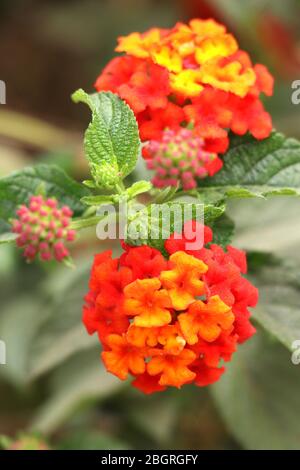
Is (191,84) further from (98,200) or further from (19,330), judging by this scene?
A: (19,330)

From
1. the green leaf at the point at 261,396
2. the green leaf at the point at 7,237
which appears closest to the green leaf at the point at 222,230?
the green leaf at the point at 7,237

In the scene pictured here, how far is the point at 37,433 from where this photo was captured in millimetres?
1385

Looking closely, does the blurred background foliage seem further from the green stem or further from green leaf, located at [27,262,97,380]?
the green stem

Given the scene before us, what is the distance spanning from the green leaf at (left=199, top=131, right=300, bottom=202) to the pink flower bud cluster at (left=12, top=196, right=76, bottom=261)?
208 millimetres

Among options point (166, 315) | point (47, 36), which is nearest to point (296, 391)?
point (166, 315)

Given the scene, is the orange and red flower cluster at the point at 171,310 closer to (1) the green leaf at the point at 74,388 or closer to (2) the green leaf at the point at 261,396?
(2) the green leaf at the point at 261,396

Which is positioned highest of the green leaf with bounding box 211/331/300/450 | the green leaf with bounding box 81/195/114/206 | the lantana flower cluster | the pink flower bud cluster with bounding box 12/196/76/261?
the lantana flower cluster

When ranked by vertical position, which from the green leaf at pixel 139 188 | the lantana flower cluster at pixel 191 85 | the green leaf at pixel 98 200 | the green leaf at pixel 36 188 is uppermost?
the lantana flower cluster at pixel 191 85

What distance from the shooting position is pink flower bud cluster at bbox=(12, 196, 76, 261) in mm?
920

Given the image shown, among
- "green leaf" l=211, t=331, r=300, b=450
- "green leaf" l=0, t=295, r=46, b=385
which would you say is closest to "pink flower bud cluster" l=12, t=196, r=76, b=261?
"green leaf" l=211, t=331, r=300, b=450

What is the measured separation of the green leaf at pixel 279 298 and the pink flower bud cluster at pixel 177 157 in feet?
0.83

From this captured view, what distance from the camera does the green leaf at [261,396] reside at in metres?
1.38
